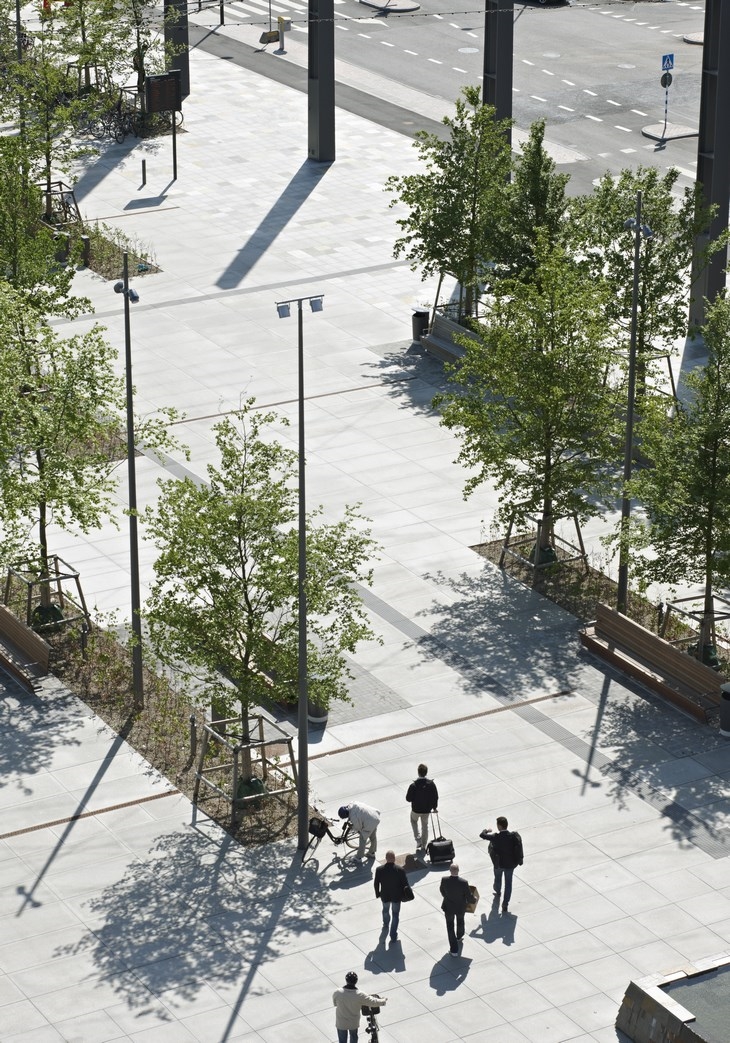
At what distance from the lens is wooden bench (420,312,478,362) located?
44719 mm

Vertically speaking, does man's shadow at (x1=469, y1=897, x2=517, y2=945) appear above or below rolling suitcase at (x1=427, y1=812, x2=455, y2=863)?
below

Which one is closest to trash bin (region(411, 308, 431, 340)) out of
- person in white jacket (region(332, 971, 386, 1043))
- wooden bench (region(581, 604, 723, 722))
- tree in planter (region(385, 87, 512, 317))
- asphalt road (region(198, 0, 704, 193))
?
tree in planter (region(385, 87, 512, 317))

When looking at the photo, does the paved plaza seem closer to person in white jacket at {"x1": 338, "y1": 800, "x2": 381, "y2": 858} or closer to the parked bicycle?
the parked bicycle

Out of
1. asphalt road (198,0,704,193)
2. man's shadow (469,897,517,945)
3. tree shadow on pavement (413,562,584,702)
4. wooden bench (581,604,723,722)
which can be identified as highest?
asphalt road (198,0,704,193)

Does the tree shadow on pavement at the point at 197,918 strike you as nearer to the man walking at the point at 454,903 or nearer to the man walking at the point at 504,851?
the man walking at the point at 454,903

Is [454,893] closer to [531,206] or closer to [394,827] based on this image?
[394,827]

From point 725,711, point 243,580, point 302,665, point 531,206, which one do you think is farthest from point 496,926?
point 531,206

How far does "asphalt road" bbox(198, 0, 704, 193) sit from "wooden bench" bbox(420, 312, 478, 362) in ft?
38.1

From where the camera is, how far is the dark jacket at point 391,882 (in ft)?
81.7

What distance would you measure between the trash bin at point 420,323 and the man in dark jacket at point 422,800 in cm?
2024

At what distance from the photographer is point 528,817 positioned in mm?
28016

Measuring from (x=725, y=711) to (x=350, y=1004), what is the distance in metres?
9.85

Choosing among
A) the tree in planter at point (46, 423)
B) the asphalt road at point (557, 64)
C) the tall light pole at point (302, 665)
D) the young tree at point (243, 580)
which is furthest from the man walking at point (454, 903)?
the asphalt road at point (557, 64)

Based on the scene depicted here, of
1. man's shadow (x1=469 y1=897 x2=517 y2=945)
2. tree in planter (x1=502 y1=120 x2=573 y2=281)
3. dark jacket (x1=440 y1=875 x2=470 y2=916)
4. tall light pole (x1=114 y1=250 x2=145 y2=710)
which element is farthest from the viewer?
tree in planter (x1=502 y1=120 x2=573 y2=281)
